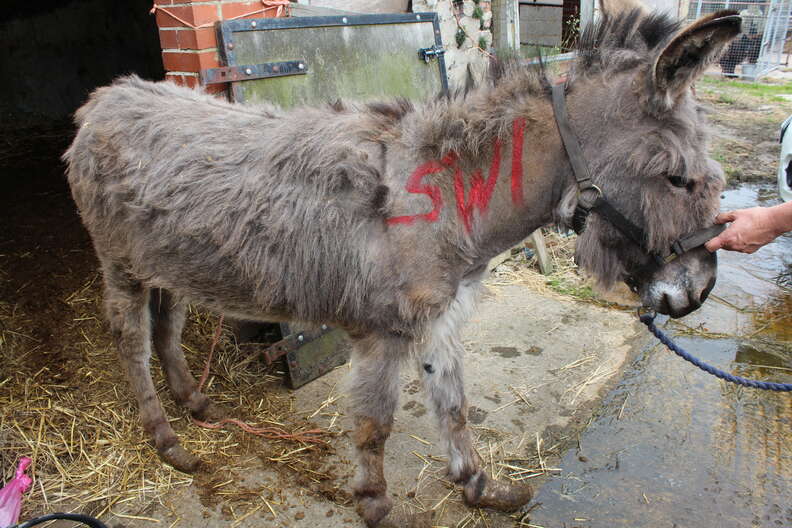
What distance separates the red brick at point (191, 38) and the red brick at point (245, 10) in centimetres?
16

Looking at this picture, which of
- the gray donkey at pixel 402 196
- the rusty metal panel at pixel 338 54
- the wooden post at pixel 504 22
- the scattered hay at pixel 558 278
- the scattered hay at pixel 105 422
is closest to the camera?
the gray donkey at pixel 402 196

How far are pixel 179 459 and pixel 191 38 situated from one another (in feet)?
7.25

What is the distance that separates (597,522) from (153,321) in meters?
2.39

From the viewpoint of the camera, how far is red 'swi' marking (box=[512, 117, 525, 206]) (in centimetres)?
196

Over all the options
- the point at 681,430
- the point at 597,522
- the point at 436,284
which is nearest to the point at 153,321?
the point at 436,284

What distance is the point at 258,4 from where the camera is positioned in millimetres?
3295

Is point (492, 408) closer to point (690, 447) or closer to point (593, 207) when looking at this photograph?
point (690, 447)

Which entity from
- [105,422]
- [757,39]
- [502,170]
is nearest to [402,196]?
[502,170]

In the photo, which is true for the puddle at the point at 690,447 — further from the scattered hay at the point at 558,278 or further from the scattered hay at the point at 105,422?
the scattered hay at the point at 105,422

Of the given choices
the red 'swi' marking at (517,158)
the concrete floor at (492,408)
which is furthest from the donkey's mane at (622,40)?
the concrete floor at (492,408)

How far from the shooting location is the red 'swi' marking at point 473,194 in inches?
80.0

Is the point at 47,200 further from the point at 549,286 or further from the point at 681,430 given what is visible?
A: the point at 681,430

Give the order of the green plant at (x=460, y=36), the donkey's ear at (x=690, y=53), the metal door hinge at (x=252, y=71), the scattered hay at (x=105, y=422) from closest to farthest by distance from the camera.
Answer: the donkey's ear at (x=690, y=53), the scattered hay at (x=105, y=422), the metal door hinge at (x=252, y=71), the green plant at (x=460, y=36)

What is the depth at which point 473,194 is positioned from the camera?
2.05 meters
